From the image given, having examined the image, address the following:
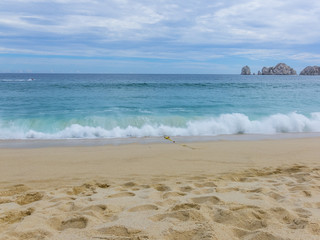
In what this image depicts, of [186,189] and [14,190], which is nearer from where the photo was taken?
[186,189]

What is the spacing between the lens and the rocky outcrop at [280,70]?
12241 cm

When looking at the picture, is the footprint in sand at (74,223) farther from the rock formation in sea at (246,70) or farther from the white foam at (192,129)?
the rock formation in sea at (246,70)

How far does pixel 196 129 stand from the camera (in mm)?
11328

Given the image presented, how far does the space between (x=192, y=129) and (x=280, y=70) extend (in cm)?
12641

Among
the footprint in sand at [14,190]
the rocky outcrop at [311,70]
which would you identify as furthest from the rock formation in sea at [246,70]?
the footprint in sand at [14,190]

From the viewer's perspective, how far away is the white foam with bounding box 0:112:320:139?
1036 centimetres

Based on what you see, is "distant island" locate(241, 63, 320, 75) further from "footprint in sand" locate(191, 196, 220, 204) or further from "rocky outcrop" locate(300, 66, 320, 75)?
"footprint in sand" locate(191, 196, 220, 204)

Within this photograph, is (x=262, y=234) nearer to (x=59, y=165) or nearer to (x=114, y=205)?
(x=114, y=205)

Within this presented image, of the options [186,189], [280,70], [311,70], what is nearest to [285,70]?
[280,70]

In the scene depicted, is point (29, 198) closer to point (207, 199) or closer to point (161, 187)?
point (161, 187)

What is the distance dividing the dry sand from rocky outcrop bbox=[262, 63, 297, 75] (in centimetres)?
12880

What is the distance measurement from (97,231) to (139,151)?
462cm

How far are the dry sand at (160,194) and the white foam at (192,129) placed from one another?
307cm

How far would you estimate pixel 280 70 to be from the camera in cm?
12250
